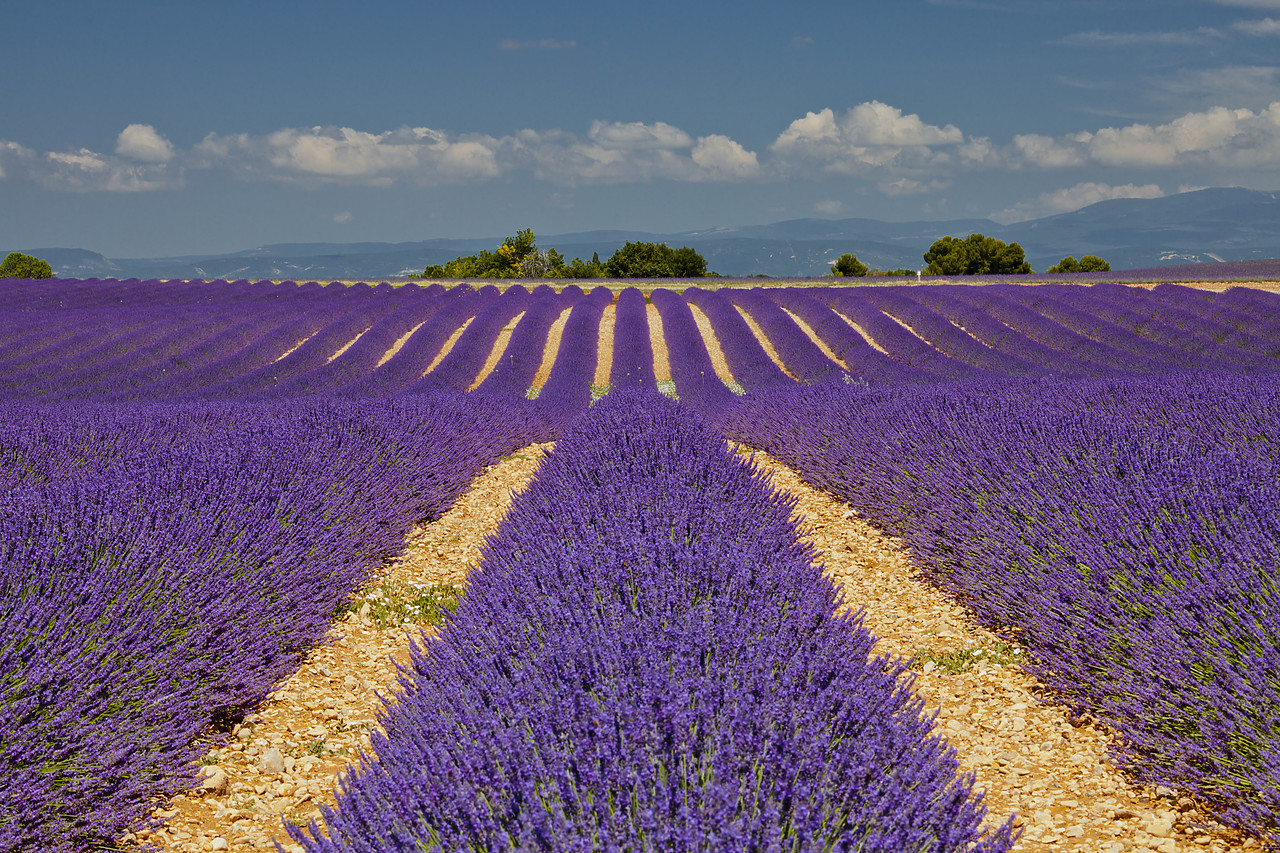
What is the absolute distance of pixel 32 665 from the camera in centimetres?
213

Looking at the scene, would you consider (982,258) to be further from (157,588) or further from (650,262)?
(157,588)

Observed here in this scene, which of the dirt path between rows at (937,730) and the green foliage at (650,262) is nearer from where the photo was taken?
the dirt path between rows at (937,730)

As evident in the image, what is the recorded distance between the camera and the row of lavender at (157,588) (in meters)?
2.03

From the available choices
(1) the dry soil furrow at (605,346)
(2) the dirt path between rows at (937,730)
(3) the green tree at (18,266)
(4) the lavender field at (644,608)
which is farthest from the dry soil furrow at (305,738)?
(3) the green tree at (18,266)

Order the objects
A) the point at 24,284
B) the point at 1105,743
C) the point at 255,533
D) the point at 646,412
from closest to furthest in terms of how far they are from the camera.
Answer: the point at 1105,743
the point at 255,533
the point at 646,412
the point at 24,284

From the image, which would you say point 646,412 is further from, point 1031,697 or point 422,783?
point 422,783

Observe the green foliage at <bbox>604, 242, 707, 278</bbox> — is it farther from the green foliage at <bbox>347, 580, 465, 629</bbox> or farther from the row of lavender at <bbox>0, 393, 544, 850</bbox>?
the green foliage at <bbox>347, 580, 465, 629</bbox>

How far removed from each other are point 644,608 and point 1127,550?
1907mm

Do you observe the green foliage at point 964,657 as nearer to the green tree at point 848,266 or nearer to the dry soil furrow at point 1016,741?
the dry soil furrow at point 1016,741

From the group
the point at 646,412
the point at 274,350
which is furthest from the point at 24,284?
the point at 646,412

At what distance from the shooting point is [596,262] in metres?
51.0

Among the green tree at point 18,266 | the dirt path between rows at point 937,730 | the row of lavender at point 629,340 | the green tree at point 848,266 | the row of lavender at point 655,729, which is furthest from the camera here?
the green tree at point 18,266

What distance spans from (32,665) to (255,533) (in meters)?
1.28

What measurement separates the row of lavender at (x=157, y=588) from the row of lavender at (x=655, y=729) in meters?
0.80
